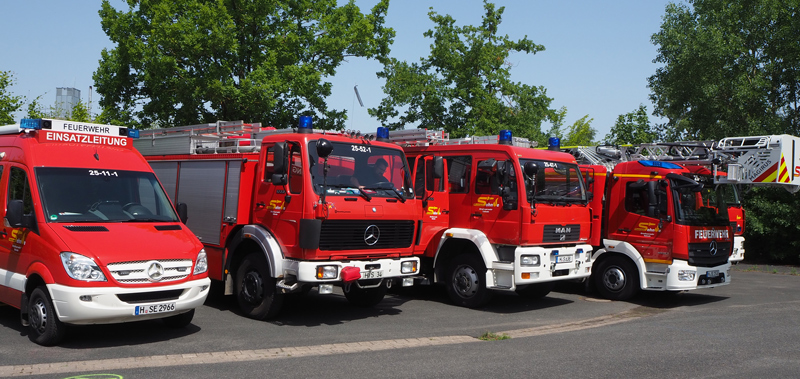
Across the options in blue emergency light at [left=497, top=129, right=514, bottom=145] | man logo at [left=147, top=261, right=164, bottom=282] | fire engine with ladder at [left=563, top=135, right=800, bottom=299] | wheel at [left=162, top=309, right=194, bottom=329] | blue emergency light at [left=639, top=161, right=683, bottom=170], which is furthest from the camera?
blue emergency light at [left=639, top=161, right=683, bottom=170]

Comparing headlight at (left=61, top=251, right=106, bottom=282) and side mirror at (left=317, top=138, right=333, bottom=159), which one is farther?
side mirror at (left=317, top=138, right=333, bottom=159)

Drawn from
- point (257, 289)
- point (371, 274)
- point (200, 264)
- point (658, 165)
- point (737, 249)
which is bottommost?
point (257, 289)

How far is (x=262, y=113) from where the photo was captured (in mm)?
22781

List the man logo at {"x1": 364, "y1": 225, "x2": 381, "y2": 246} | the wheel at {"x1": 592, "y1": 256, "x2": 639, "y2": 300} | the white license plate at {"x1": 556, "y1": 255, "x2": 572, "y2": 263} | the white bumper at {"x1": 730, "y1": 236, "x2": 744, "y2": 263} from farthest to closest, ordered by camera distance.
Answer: the white bumper at {"x1": 730, "y1": 236, "x2": 744, "y2": 263} → the wheel at {"x1": 592, "y1": 256, "x2": 639, "y2": 300} → the white license plate at {"x1": 556, "y1": 255, "x2": 572, "y2": 263} → the man logo at {"x1": 364, "y1": 225, "x2": 381, "y2": 246}

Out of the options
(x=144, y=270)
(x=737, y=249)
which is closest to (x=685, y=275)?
(x=737, y=249)

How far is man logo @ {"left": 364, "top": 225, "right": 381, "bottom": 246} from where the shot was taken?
9.89 m

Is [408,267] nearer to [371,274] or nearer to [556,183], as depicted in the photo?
[371,274]

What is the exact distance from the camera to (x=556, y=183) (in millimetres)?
11922

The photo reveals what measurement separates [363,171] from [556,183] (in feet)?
12.3

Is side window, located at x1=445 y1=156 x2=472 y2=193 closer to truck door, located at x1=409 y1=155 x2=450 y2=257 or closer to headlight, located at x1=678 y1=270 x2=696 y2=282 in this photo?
truck door, located at x1=409 y1=155 x2=450 y2=257

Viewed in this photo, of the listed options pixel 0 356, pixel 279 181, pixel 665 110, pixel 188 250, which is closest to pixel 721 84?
pixel 665 110

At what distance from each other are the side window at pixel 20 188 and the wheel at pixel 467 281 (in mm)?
6826

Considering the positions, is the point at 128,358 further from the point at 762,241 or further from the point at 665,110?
the point at 665,110

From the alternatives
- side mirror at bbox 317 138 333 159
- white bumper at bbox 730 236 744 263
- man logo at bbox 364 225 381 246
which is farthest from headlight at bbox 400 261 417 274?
white bumper at bbox 730 236 744 263
